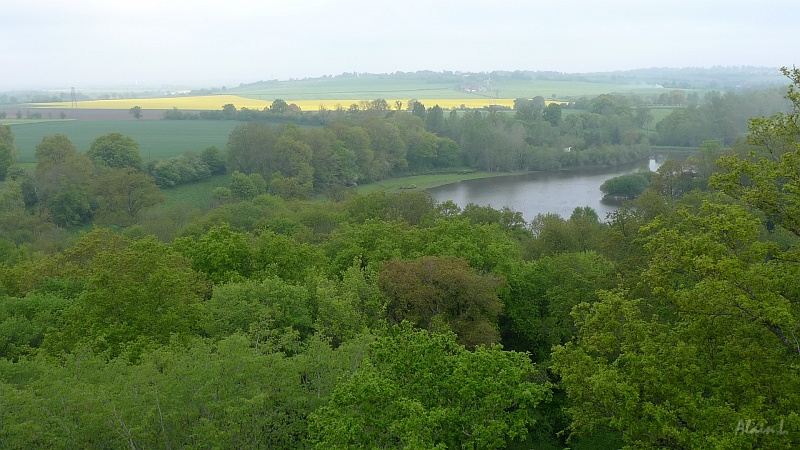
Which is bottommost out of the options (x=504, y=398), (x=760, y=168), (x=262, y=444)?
(x=262, y=444)

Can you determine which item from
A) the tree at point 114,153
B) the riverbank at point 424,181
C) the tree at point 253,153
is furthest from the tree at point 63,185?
the riverbank at point 424,181

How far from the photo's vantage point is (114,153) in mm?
71188

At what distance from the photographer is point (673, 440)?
1136cm

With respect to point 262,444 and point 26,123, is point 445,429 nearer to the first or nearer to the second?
point 262,444

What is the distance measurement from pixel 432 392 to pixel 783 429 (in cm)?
593

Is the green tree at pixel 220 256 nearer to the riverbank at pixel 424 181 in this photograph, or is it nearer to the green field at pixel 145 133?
the riverbank at pixel 424 181

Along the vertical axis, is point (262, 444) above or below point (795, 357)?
below

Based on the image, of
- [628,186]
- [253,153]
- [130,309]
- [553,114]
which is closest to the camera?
[130,309]

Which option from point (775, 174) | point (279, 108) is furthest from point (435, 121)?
point (775, 174)

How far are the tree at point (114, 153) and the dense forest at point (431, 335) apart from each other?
34044 mm

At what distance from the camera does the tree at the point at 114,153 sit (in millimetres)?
70688

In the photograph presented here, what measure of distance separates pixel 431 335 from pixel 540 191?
63954 mm

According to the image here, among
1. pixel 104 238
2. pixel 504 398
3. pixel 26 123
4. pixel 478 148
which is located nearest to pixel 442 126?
pixel 478 148

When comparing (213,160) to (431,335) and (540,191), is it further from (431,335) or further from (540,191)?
(431,335)
